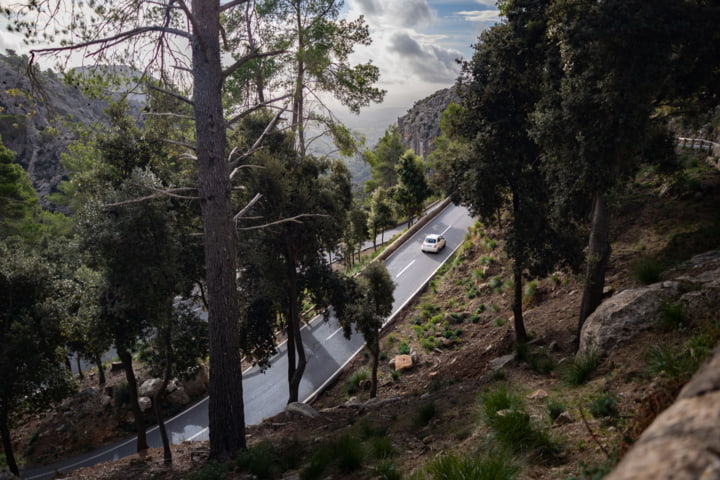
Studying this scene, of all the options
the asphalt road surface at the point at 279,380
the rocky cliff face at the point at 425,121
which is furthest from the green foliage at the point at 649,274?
the rocky cliff face at the point at 425,121

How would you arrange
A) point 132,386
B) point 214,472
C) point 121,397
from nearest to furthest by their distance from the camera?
1. point 214,472
2. point 132,386
3. point 121,397

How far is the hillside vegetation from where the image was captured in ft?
13.3

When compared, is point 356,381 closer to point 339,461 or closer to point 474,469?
point 339,461

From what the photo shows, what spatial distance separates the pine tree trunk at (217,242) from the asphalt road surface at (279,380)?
22.8 feet

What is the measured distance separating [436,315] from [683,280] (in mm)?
13414

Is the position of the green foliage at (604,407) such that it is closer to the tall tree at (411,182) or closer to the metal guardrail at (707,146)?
the metal guardrail at (707,146)

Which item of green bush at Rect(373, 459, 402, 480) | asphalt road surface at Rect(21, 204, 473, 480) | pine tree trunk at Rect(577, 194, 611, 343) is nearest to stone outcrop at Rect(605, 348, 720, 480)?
green bush at Rect(373, 459, 402, 480)

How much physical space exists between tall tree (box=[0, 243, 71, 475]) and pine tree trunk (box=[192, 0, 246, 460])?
A: 7715 mm

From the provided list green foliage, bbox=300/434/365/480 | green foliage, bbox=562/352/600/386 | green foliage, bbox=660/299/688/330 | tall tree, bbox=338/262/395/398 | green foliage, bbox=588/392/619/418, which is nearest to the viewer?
green foliage, bbox=588/392/619/418

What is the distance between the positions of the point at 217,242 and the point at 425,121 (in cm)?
10429

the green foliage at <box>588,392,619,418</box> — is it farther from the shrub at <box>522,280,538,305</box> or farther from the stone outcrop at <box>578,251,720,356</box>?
the shrub at <box>522,280,538,305</box>

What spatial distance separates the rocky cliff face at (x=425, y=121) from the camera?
3942 inches

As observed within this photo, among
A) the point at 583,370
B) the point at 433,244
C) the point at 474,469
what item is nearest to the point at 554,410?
the point at 583,370

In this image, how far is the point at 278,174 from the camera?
12.0 m
